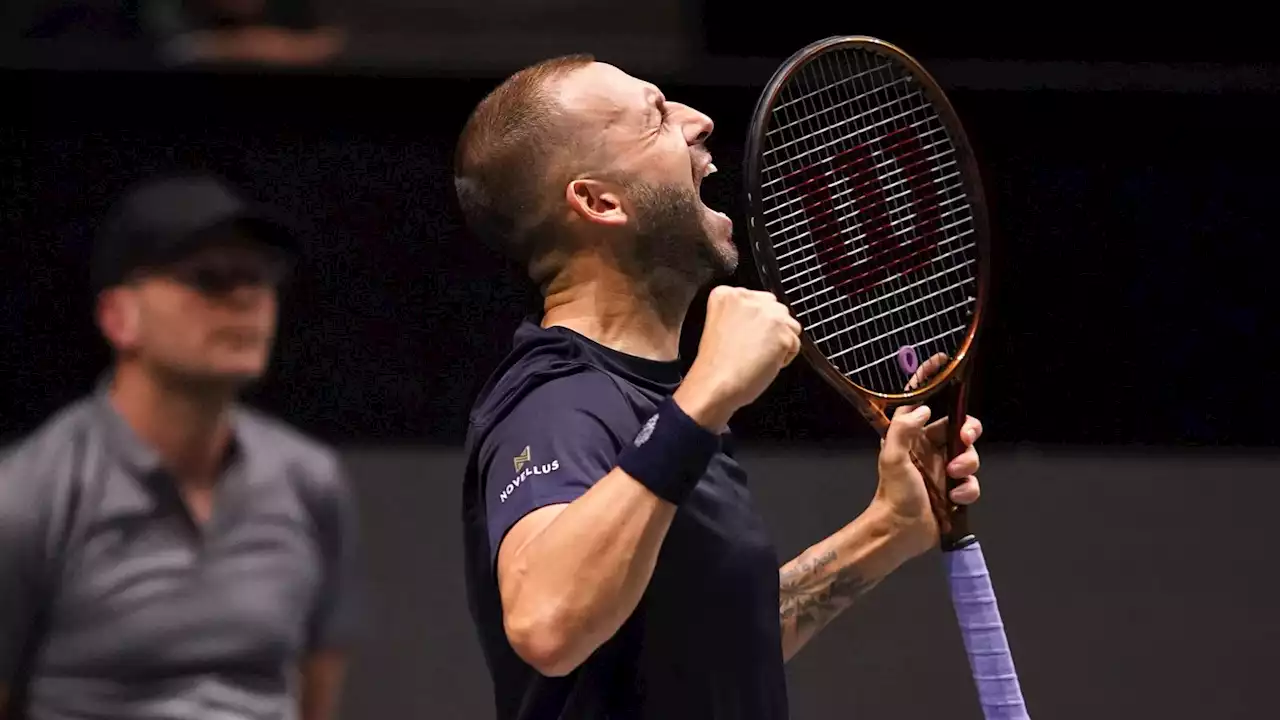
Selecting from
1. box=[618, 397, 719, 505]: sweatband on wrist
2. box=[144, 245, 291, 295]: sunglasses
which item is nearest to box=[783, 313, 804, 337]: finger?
box=[618, 397, 719, 505]: sweatband on wrist

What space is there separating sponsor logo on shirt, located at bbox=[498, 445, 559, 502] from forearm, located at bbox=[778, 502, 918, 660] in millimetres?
432

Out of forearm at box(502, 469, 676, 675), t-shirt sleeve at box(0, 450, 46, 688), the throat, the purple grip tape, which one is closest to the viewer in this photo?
forearm at box(502, 469, 676, 675)

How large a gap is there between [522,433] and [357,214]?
2.87ft

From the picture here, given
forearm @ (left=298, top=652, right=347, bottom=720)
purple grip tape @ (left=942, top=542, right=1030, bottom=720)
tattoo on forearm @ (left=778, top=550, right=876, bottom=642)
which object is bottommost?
forearm @ (left=298, top=652, right=347, bottom=720)

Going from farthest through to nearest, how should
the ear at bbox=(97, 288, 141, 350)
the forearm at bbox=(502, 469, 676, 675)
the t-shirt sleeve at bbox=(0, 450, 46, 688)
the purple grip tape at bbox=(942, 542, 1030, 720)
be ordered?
the ear at bbox=(97, 288, 141, 350) < the t-shirt sleeve at bbox=(0, 450, 46, 688) < the purple grip tape at bbox=(942, 542, 1030, 720) < the forearm at bbox=(502, 469, 676, 675)

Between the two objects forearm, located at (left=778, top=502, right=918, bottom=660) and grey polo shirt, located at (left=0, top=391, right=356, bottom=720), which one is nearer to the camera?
forearm, located at (left=778, top=502, right=918, bottom=660)

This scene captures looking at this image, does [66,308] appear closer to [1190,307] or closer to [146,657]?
[146,657]

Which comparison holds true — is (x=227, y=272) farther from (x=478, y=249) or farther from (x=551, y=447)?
(x=551, y=447)

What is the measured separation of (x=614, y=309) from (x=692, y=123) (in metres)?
0.18

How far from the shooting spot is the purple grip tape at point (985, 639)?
154 centimetres

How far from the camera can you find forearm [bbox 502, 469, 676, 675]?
115 cm

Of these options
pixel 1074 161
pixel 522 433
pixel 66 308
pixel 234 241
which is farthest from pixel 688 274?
pixel 1074 161

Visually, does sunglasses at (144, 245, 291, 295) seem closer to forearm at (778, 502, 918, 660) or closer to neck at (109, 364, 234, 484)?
neck at (109, 364, 234, 484)

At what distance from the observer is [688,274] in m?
1.43
